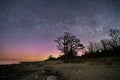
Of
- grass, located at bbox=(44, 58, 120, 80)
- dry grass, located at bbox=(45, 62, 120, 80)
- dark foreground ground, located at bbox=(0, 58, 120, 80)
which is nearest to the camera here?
dry grass, located at bbox=(45, 62, 120, 80)

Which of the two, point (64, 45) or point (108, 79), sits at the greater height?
point (64, 45)

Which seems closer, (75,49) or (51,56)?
(75,49)

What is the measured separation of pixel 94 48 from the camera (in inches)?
2776

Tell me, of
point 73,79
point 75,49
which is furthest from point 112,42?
point 73,79

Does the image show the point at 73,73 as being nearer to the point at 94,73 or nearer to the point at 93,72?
the point at 93,72

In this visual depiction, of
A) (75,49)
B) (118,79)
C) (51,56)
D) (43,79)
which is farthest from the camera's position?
(51,56)

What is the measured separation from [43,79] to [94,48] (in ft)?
192

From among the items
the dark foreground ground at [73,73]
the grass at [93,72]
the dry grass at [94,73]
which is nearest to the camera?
the dry grass at [94,73]

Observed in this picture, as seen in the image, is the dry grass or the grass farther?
the grass

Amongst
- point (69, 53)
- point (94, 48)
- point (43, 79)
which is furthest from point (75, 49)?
point (43, 79)

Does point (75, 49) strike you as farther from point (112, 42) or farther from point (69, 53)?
point (112, 42)

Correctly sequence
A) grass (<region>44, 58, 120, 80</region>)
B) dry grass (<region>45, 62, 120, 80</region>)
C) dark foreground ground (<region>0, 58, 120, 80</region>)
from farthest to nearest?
dark foreground ground (<region>0, 58, 120, 80</region>) → grass (<region>44, 58, 120, 80</region>) → dry grass (<region>45, 62, 120, 80</region>)

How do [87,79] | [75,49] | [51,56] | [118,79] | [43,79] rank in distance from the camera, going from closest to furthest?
[118,79] < [87,79] < [43,79] < [75,49] < [51,56]

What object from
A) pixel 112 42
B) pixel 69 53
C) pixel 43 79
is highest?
pixel 112 42
